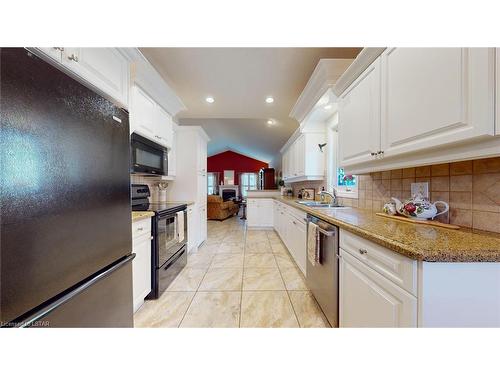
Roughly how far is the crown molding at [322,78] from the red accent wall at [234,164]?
9.19m

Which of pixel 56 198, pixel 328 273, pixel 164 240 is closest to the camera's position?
pixel 56 198

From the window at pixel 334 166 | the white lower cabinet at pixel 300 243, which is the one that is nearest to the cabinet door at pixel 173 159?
the white lower cabinet at pixel 300 243

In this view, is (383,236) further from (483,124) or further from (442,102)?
(442,102)

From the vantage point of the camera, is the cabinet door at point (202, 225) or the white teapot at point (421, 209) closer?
the white teapot at point (421, 209)

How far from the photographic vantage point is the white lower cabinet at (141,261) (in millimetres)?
1600

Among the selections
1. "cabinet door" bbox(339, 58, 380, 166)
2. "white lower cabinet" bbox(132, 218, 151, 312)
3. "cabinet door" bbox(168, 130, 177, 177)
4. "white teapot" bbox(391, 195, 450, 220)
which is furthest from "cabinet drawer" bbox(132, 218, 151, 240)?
"white teapot" bbox(391, 195, 450, 220)

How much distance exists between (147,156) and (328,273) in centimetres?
218

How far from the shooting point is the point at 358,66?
150 centimetres

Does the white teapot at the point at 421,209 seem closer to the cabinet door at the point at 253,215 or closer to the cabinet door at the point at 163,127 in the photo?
the cabinet door at the point at 163,127

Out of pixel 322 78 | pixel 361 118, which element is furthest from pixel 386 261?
pixel 322 78

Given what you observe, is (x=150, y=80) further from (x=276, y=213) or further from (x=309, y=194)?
(x=276, y=213)

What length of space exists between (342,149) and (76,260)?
2.03m

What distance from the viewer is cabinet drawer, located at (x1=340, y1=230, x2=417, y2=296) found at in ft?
2.46

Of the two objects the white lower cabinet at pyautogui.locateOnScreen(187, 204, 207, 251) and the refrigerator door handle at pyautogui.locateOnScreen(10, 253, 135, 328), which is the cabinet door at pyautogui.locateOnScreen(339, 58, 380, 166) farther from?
the white lower cabinet at pyautogui.locateOnScreen(187, 204, 207, 251)
